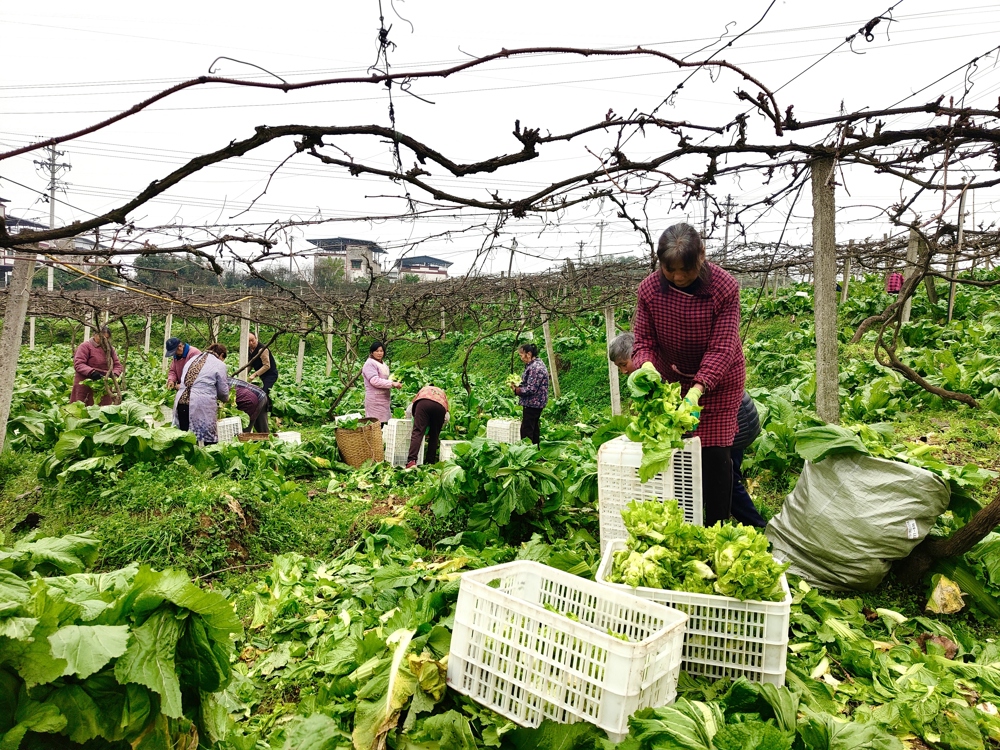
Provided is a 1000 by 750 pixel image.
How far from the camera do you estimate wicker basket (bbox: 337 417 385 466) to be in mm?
9000

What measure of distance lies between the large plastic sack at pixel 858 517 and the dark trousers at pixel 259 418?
298 inches

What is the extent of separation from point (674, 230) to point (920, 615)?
8.47 feet

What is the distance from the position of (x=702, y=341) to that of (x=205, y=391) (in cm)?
611

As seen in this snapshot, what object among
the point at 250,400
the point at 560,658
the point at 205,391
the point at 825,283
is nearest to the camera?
the point at 560,658

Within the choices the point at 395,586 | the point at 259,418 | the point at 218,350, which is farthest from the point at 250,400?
the point at 395,586

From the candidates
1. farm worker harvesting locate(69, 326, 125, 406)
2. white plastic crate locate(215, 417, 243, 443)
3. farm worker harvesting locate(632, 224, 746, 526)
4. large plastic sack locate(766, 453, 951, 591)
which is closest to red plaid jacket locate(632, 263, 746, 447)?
farm worker harvesting locate(632, 224, 746, 526)

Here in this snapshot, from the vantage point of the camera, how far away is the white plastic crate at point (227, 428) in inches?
331

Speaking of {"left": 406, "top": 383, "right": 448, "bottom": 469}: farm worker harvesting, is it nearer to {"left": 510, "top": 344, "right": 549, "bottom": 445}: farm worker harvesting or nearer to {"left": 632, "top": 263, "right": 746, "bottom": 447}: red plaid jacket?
{"left": 510, "top": 344, "right": 549, "bottom": 445}: farm worker harvesting

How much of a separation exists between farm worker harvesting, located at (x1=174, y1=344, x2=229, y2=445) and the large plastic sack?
21.1 ft

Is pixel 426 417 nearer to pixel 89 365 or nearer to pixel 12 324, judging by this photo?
pixel 12 324

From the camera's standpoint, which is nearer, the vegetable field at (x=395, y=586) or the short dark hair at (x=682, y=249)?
the vegetable field at (x=395, y=586)

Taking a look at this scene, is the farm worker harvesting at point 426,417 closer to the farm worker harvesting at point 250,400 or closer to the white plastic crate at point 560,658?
the farm worker harvesting at point 250,400

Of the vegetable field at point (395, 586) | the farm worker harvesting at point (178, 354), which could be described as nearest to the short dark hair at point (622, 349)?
the vegetable field at point (395, 586)

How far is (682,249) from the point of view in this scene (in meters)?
3.51
